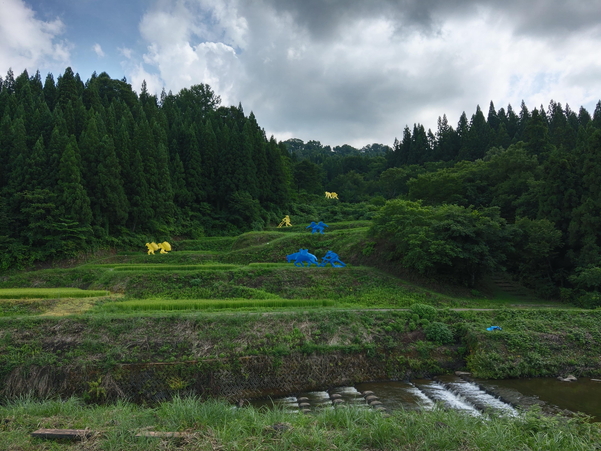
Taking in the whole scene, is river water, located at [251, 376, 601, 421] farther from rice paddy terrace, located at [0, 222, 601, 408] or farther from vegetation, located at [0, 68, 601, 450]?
vegetation, located at [0, 68, 601, 450]

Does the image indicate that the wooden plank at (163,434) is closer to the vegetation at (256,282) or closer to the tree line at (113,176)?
the vegetation at (256,282)

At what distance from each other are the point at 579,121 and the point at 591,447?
71.1 meters

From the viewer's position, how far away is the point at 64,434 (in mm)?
6336

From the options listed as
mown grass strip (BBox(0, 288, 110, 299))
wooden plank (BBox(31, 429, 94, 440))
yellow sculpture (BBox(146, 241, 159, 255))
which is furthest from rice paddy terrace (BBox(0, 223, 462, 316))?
wooden plank (BBox(31, 429, 94, 440))

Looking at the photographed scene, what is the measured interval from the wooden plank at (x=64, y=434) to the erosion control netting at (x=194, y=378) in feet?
16.6

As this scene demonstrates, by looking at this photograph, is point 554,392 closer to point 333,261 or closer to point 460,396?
point 460,396

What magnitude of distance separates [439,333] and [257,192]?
3362 centimetres

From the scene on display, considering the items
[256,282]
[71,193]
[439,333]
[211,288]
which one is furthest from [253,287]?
[71,193]

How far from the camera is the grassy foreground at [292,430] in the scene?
5.95 m

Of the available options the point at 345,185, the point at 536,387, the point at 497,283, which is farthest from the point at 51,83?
the point at 536,387

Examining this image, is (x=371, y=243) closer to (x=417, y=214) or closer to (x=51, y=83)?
(x=417, y=214)

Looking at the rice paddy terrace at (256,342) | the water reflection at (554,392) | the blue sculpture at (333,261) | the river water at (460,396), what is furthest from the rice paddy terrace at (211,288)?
the water reflection at (554,392)

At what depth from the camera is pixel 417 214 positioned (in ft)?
80.1

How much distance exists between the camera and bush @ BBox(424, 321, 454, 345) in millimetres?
15086
